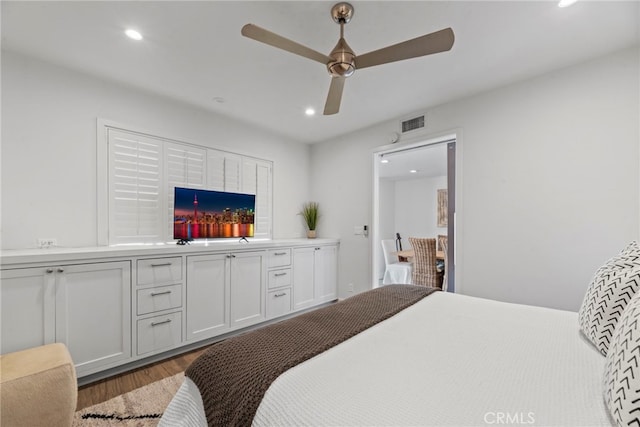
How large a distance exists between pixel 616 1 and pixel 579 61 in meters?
0.69

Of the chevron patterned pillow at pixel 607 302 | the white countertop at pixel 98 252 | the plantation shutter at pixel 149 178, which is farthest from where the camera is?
the plantation shutter at pixel 149 178

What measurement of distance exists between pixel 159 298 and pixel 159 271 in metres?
0.24

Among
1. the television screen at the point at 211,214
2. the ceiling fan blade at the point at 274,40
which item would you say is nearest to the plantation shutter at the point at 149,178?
the television screen at the point at 211,214

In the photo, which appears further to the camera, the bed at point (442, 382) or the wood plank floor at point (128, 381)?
the wood plank floor at point (128, 381)

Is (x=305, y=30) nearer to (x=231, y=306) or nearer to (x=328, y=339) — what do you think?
(x=328, y=339)

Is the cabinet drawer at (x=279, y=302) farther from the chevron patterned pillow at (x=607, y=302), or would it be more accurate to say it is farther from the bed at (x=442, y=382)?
the chevron patterned pillow at (x=607, y=302)

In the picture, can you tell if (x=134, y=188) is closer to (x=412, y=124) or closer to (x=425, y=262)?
(x=412, y=124)

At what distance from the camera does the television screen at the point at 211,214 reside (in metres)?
2.81

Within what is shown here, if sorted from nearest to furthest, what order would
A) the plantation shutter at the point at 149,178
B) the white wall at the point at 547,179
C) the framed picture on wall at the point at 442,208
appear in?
the white wall at the point at 547,179, the plantation shutter at the point at 149,178, the framed picture on wall at the point at 442,208

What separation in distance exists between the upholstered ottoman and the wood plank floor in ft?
1.35

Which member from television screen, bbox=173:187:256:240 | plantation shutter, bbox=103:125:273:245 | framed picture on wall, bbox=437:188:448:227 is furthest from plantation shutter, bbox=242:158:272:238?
framed picture on wall, bbox=437:188:448:227

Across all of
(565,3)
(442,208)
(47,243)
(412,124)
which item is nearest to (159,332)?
(47,243)

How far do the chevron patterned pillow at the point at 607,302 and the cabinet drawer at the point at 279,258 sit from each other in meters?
2.70

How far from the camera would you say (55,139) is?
2.30 metres
